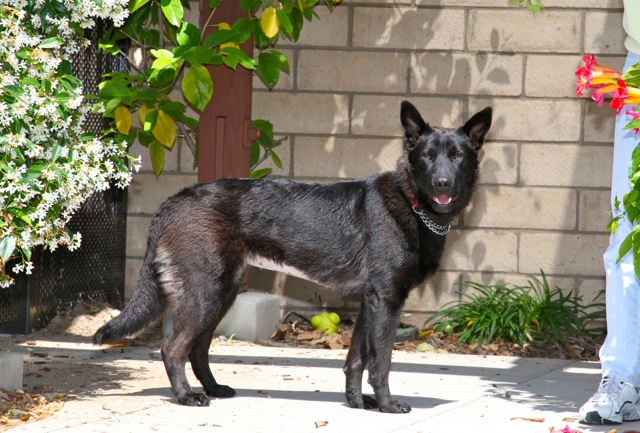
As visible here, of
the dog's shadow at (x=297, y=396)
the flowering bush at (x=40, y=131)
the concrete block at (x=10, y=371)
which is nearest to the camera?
the flowering bush at (x=40, y=131)

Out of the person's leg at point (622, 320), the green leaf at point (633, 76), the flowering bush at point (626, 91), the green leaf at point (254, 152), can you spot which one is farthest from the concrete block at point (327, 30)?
the green leaf at point (633, 76)

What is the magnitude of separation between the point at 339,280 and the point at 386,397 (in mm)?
613

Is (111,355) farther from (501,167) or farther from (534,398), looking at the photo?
(501,167)

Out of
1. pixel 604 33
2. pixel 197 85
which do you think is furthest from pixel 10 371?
pixel 604 33

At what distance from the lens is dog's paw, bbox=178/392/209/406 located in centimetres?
445

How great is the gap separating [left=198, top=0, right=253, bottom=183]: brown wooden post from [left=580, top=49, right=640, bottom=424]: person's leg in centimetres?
277

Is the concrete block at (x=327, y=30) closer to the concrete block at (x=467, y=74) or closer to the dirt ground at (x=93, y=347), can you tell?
the concrete block at (x=467, y=74)

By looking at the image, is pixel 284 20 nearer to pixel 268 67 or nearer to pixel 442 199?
pixel 268 67

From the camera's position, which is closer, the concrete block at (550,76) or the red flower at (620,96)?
the red flower at (620,96)

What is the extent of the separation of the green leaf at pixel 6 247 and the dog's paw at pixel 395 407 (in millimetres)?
1796

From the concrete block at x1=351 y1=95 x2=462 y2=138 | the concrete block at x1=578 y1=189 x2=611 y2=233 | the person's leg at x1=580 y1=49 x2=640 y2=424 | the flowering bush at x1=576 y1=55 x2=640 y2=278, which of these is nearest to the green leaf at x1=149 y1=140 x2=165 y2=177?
the concrete block at x1=351 y1=95 x2=462 y2=138

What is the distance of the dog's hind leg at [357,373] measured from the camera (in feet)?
14.9

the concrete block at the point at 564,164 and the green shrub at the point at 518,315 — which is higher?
the concrete block at the point at 564,164

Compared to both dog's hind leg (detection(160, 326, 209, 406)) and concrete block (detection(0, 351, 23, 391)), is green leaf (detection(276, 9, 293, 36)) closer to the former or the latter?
dog's hind leg (detection(160, 326, 209, 406))
